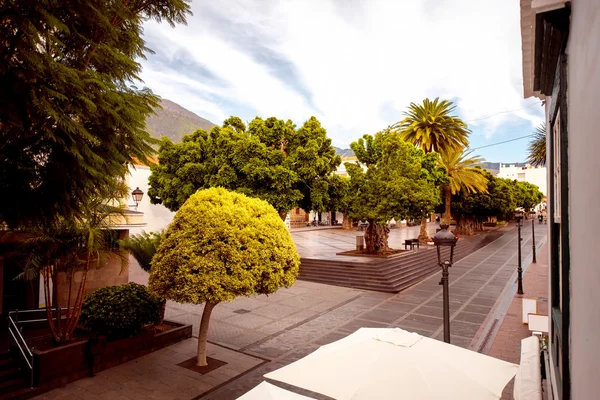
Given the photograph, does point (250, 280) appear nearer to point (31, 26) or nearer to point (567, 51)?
point (31, 26)

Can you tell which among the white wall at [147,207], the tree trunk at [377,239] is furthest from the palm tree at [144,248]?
the white wall at [147,207]

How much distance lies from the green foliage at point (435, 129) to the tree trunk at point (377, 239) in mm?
11917

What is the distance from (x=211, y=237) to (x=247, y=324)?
5294 mm

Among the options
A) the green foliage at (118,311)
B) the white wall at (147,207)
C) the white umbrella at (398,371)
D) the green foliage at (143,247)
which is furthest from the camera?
the white wall at (147,207)

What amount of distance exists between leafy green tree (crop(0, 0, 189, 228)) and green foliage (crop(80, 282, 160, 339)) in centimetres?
427

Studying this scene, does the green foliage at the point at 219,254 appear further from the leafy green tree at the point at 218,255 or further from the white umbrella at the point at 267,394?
the white umbrella at the point at 267,394

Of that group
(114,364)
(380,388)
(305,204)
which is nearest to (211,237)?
(114,364)

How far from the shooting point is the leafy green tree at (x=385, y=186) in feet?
67.7

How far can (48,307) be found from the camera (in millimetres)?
8922

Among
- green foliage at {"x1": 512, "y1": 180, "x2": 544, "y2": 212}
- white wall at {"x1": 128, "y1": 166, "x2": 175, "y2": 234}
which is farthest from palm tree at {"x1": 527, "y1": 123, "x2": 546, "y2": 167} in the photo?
green foliage at {"x1": 512, "y1": 180, "x2": 544, "y2": 212}

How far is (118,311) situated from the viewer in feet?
31.7

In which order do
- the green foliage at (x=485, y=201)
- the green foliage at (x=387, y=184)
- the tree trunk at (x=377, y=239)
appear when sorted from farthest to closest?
the green foliage at (x=485, y=201), the tree trunk at (x=377, y=239), the green foliage at (x=387, y=184)

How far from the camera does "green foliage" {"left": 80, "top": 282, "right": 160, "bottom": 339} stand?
31.3 ft

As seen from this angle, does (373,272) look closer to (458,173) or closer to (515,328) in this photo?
(515,328)
